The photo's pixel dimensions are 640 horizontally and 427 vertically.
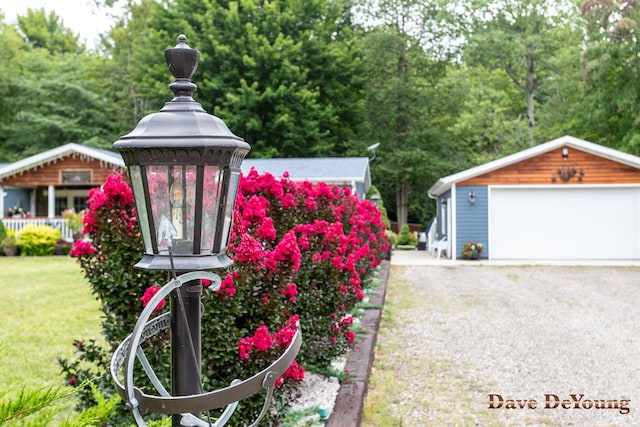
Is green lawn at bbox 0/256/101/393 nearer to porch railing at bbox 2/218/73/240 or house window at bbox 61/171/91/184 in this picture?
porch railing at bbox 2/218/73/240

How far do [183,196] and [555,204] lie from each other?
1589 cm

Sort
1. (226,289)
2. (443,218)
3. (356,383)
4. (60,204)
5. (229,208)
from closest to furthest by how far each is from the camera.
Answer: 1. (229,208)
2. (226,289)
3. (356,383)
4. (443,218)
5. (60,204)

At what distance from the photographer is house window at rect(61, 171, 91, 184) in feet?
65.9

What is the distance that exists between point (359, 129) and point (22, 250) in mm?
15632

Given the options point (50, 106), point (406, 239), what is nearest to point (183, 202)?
point (406, 239)

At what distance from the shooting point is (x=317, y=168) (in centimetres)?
1892

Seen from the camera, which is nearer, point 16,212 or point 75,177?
point 75,177

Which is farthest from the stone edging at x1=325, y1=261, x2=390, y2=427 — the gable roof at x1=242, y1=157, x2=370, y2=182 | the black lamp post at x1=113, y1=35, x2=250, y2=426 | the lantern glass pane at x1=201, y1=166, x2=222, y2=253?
the gable roof at x1=242, y1=157, x2=370, y2=182

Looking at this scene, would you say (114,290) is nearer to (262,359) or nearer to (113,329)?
(113,329)

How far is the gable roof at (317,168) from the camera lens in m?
17.8

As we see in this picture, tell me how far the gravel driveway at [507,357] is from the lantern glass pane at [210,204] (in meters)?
2.45

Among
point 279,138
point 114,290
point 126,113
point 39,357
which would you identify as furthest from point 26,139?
point 114,290

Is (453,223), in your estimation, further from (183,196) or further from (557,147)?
(183,196)

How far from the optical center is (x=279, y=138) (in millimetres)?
26453
